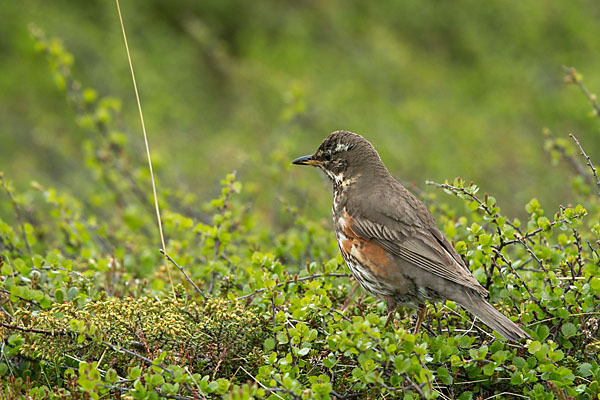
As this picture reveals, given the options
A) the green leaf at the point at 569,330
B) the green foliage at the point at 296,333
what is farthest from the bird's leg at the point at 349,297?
the green leaf at the point at 569,330

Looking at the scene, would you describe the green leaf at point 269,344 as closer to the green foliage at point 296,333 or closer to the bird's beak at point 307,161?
the green foliage at point 296,333

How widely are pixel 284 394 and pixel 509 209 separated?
6.38m

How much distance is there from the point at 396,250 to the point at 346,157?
1.08m

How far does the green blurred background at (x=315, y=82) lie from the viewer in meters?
11.0

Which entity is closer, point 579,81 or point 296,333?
point 296,333

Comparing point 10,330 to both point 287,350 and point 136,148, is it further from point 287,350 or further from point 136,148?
point 136,148

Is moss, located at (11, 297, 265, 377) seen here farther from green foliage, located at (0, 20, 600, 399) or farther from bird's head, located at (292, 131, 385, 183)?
bird's head, located at (292, 131, 385, 183)

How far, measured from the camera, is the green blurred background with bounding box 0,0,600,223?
1098 centimetres

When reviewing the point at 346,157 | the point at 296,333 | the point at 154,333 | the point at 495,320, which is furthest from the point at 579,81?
the point at 154,333

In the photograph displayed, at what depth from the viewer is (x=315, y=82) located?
13.2 meters

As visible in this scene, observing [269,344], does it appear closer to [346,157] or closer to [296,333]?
[296,333]

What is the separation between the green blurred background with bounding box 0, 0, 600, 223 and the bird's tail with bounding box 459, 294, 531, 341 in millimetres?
5667

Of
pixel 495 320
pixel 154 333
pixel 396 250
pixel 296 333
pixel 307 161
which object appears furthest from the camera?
pixel 307 161

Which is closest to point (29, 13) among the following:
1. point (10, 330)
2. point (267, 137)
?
point (267, 137)
